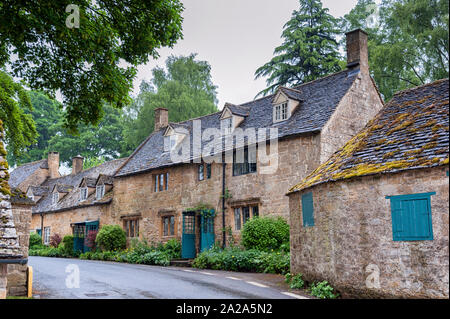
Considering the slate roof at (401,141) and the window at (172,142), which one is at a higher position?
the window at (172,142)

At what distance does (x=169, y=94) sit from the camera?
39.5m

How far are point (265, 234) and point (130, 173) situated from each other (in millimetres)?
13059

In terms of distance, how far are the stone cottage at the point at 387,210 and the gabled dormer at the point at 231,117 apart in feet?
38.8

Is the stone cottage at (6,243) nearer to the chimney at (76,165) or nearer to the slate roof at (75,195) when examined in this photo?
the slate roof at (75,195)

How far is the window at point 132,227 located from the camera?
28.4 m

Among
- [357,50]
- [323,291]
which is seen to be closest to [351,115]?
[357,50]

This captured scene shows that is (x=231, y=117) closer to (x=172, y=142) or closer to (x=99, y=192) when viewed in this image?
(x=172, y=142)

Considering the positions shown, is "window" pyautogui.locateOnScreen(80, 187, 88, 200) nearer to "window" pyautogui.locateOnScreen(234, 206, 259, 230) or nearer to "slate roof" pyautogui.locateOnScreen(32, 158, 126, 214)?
"slate roof" pyautogui.locateOnScreen(32, 158, 126, 214)

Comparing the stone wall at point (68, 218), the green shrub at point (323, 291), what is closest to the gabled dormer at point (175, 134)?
the stone wall at point (68, 218)

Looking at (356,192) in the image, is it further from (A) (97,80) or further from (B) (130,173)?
(B) (130,173)

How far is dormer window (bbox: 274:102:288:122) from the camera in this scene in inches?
882

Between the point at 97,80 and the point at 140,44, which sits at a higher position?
the point at 140,44

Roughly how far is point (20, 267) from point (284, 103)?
48.5 feet

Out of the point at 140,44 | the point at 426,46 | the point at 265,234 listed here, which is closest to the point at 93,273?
the point at 265,234
